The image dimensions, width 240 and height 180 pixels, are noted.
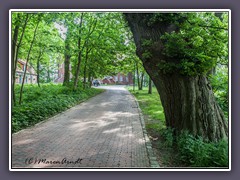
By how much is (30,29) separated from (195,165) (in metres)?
10.3

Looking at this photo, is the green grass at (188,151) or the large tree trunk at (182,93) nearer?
the green grass at (188,151)

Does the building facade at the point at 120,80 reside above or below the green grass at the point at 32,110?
above

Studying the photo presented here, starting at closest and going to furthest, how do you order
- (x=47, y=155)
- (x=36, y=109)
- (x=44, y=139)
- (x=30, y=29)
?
(x=47, y=155) < (x=44, y=139) < (x=36, y=109) < (x=30, y=29)

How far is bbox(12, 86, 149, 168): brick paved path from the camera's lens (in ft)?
16.5

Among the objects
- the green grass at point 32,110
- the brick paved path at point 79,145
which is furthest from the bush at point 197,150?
the green grass at point 32,110

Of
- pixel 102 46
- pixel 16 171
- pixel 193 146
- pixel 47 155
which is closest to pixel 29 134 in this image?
pixel 47 155

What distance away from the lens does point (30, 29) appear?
40.4ft

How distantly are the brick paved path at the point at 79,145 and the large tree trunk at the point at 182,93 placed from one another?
1.33 metres

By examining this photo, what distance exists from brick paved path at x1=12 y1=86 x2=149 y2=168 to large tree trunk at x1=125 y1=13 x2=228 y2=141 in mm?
1335

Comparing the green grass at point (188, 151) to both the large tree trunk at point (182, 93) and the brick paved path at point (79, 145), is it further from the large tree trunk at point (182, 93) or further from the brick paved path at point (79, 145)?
the brick paved path at point (79, 145)

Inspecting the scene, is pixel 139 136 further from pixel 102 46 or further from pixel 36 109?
pixel 102 46

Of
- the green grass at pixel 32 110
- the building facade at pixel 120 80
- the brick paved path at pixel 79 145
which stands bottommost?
the brick paved path at pixel 79 145

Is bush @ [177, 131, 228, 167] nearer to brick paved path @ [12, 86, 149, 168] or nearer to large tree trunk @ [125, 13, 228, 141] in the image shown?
large tree trunk @ [125, 13, 228, 141]

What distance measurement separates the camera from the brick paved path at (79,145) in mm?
5016
